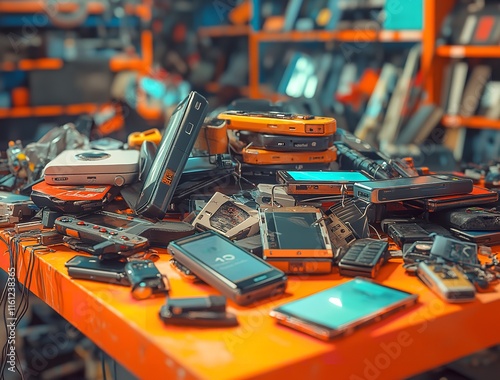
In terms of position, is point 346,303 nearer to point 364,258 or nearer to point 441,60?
point 364,258

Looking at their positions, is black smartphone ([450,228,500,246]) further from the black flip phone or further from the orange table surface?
the black flip phone

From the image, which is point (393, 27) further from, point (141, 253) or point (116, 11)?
point (141, 253)

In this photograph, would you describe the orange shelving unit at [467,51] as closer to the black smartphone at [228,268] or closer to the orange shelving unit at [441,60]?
the orange shelving unit at [441,60]

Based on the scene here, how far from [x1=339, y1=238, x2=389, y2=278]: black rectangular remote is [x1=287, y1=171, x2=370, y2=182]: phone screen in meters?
0.23

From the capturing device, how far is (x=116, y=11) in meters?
5.81

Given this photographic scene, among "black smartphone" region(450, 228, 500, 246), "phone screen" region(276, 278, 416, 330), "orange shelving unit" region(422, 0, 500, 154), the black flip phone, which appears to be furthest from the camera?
"orange shelving unit" region(422, 0, 500, 154)

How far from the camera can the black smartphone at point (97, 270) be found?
1.51 m

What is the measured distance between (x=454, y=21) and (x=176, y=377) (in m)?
3.23

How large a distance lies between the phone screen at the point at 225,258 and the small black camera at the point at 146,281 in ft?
0.29

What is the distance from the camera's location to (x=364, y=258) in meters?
1.55

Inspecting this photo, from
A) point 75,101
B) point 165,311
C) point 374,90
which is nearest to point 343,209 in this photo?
point 165,311

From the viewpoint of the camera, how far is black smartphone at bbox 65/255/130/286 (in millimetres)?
1512

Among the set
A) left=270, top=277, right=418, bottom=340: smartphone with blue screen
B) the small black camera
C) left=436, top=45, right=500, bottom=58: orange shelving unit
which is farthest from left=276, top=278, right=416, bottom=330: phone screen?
left=436, top=45, right=500, bottom=58: orange shelving unit

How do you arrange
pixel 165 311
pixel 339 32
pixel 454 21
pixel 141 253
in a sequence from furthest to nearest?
pixel 339 32 < pixel 454 21 < pixel 141 253 < pixel 165 311
